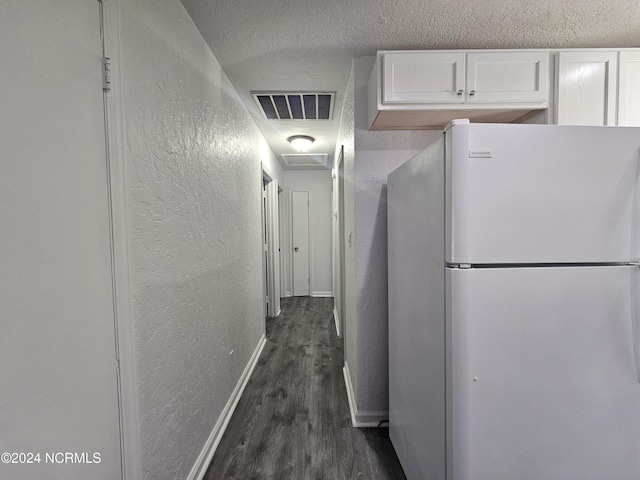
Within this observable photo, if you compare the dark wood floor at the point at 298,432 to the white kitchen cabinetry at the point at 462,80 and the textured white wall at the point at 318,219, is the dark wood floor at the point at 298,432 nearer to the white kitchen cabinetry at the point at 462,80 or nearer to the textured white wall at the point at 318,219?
the white kitchen cabinetry at the point at 462,80

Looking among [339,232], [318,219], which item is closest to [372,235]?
[339,232]

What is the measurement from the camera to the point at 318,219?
527cm

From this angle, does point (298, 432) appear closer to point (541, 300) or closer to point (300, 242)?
point (541, 300)

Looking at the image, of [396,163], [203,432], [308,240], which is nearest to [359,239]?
[396,163]

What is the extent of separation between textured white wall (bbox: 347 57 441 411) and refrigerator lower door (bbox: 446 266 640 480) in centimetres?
98

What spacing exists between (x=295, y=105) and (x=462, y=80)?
1378mm

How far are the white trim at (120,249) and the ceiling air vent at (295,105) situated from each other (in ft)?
4.74

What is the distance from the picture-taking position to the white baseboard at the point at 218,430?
1.49m

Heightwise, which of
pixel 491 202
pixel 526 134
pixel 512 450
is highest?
pixel 526 134

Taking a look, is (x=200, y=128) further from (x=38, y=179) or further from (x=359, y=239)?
(x=359, y=239)

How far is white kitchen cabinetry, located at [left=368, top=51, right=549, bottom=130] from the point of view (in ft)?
5.17

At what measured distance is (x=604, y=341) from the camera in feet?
3.04

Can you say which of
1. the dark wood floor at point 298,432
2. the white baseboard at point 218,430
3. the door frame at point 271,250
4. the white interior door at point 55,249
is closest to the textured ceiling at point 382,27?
the white interior door at point 55,249

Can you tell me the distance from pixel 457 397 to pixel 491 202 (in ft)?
2.11
